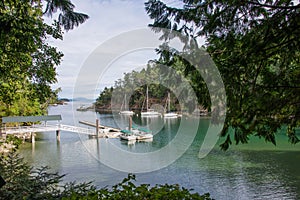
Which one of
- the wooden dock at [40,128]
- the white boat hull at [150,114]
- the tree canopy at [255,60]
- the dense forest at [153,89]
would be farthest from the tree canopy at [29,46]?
the white boat hull at [150,114]

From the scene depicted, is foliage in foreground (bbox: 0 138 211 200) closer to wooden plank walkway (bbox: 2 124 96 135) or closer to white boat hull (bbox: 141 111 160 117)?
wooden plank walkway (bbox: 2 124 96 135)

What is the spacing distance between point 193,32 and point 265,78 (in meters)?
0.68

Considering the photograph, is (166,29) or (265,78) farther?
(166,29)

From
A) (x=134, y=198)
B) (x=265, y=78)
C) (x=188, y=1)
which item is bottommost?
(x=134, y=198)

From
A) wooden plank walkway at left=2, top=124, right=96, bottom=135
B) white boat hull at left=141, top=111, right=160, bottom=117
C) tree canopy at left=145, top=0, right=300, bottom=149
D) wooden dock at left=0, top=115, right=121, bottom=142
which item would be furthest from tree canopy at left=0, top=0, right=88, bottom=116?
white boat hull at left=141, top=111, right=160, bottom=117

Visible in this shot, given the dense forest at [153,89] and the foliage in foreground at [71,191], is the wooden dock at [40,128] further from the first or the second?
the foliage in foreground at [71,191]

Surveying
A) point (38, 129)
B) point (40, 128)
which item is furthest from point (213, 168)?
point (40, 128)

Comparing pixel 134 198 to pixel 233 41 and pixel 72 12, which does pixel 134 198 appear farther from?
pixel 72 12

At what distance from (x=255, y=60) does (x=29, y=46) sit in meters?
2.41

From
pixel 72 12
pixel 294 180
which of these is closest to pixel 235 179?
pixel 294 180

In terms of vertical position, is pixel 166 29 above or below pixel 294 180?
above

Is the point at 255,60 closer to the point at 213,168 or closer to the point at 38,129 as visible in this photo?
the point at 213,168

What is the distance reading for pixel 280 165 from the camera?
9578 mm

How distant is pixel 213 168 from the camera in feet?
30.8
